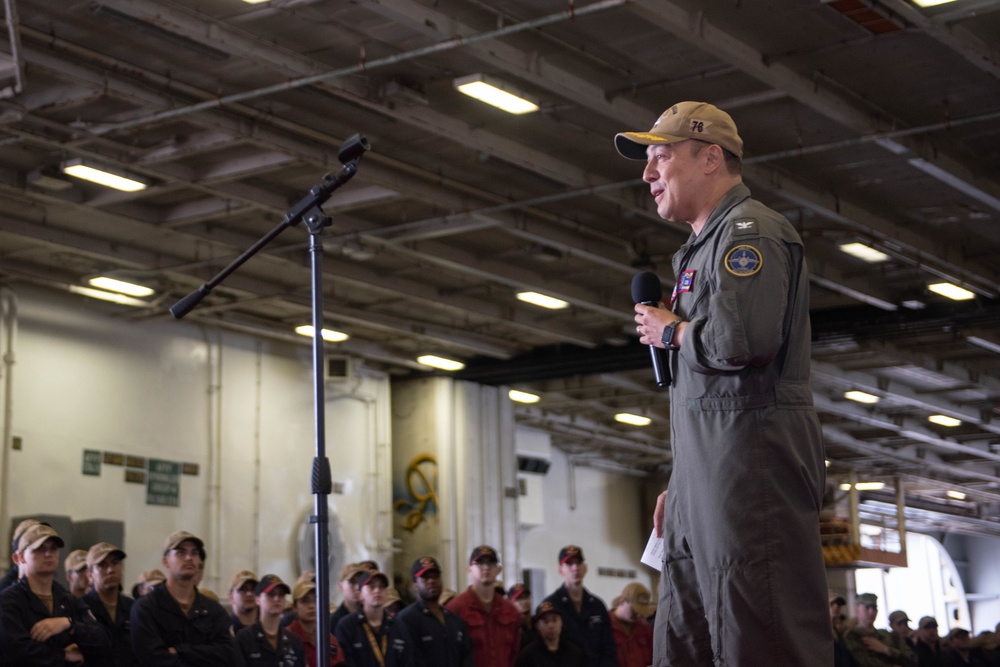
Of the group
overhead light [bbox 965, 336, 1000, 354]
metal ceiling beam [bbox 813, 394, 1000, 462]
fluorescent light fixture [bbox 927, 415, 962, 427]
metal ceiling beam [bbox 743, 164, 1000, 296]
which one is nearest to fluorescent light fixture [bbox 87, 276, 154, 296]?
metal ceiling beam [bbox 743, 164, 1000, 296]

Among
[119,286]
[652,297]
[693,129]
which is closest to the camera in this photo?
[693,129]

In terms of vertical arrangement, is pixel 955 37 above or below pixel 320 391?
above

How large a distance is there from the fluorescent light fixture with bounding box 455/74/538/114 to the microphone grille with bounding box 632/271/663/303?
6359mm

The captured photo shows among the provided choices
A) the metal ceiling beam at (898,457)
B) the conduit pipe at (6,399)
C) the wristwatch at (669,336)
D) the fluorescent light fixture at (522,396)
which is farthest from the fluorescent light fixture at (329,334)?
the wristwatch at (669,336)

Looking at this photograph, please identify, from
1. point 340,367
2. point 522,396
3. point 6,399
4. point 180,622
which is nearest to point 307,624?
point 180,622

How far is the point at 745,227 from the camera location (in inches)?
116

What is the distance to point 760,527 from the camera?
2812 millimetres

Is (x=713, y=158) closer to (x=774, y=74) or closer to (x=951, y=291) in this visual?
(x=774, y=74)

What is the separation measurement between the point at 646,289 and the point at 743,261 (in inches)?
20.2

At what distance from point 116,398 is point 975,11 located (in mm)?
10225

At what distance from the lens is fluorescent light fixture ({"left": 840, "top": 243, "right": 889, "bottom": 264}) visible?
45.4 feet

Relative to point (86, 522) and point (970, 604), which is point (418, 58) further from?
point (970, 604)

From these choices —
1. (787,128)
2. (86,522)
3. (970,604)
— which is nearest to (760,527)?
(787,128)

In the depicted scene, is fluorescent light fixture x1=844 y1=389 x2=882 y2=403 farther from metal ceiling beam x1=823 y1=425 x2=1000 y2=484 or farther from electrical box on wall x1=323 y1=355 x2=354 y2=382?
electrical box on wall x1=323 y1=355 x2=354 y2=382
